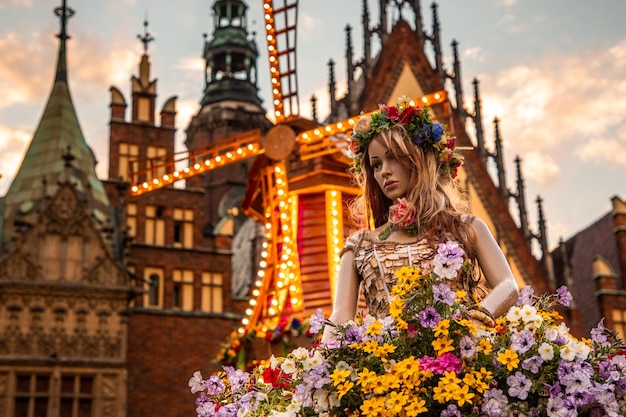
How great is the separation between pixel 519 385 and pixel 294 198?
41.9 feet

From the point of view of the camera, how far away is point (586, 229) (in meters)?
36.9

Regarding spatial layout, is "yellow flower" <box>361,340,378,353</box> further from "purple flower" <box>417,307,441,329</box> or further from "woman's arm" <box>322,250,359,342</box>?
"woman's arm" <box>322,250,359,342</box>

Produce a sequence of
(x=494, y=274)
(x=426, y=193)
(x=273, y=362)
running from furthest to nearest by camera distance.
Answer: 1. (x=426, y=193)
2. (x=494, y=274)
3. (x=273, y=362)

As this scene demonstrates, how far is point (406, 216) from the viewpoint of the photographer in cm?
519

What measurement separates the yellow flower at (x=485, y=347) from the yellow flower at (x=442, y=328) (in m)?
0.17

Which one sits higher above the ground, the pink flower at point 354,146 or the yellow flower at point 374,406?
the pink flower at point 354,146

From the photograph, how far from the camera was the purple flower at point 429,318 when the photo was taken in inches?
160

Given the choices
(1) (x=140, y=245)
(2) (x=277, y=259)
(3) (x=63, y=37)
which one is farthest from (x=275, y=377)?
(3) (x=63, y=37)

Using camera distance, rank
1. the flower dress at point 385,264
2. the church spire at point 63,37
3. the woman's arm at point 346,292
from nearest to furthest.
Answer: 1. the flower dress at point 385,264
2. the woman's arm at point 346,292
3. the church spire at point 63,37

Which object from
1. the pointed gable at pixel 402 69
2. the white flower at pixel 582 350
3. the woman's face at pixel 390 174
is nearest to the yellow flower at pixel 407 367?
the white flower at pixel 582 350

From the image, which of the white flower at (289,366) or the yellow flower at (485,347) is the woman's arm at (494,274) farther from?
the white flower at (289,366)

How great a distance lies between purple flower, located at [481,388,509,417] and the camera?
3918 mm

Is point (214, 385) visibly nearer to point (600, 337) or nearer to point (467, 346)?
point (467, 346)

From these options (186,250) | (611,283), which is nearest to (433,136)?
(186,250)
